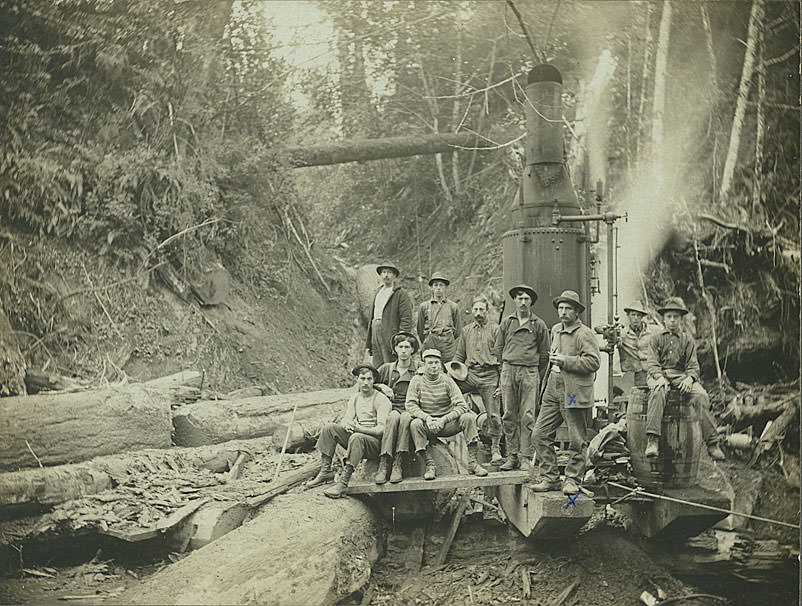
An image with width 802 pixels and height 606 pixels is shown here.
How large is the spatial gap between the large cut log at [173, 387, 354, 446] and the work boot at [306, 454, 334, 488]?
0.30 meters

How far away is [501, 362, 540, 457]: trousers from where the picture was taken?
5.09 meters

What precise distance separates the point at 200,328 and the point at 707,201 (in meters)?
3.70

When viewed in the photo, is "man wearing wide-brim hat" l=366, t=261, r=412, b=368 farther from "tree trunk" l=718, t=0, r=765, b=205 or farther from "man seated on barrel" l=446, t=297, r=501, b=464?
"tree trunk" l=718, t=0, r=765, b=205

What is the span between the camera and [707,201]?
16.1 ft

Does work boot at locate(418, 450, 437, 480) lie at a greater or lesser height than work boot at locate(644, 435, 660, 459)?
lesser

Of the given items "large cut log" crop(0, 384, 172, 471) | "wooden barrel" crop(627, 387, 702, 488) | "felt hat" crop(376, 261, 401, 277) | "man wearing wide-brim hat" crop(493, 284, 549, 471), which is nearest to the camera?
"large cut log" crop(0, 384, 172, 471)

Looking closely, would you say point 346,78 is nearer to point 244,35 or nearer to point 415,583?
point 244,35

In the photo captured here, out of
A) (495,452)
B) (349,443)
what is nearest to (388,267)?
(349,443)

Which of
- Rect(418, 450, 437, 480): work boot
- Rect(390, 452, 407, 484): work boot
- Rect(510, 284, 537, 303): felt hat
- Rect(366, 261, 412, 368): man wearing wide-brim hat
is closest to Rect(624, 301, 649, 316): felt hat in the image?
Rect(510, 284, 537, 303): felt hat

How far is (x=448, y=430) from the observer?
4922 mm

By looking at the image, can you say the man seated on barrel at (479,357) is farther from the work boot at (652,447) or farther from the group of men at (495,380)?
the work boot at (652,447)

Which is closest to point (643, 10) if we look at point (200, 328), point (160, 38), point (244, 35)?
point (244, 35)

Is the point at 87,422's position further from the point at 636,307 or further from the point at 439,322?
the point at 636,307

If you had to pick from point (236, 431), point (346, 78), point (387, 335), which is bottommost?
point (236, 431)
